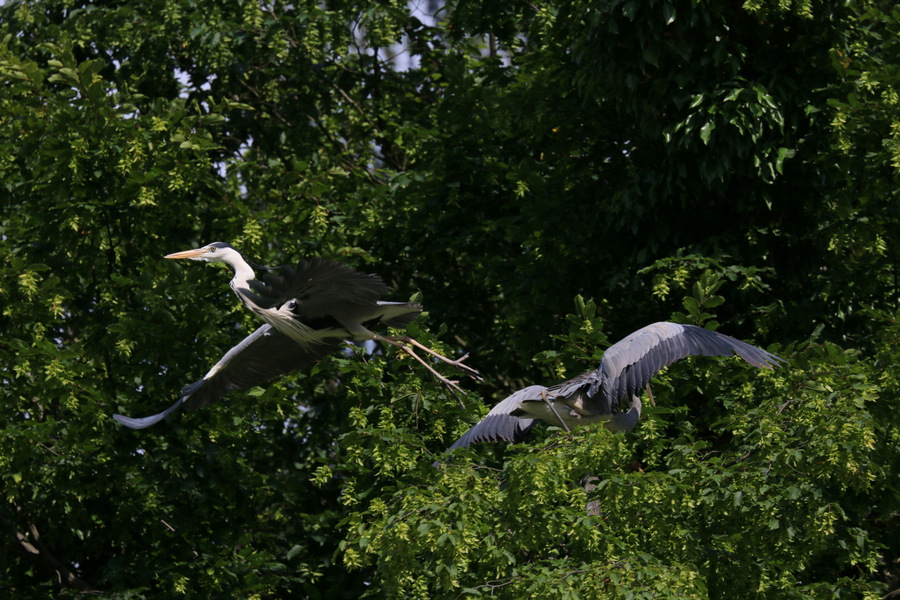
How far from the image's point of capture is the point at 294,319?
8.05 m

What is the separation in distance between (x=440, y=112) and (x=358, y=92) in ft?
7.44

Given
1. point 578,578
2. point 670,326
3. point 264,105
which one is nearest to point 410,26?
point 264,105

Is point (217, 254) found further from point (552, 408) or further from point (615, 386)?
point (615, 386)

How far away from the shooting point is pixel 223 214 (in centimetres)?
1083

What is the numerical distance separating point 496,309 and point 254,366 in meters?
3.10

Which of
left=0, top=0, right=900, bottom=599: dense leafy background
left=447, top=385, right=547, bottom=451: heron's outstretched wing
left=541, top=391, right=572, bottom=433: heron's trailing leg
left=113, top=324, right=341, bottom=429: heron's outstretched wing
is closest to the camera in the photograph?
left=0, top=0, right=900, bottom=599: dense leafy background

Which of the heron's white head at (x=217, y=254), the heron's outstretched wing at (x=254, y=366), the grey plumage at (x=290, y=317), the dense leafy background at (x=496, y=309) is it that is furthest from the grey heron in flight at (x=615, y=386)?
the heron's white head at (x=217, y=254)

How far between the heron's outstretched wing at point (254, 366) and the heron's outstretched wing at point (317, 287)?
63cm

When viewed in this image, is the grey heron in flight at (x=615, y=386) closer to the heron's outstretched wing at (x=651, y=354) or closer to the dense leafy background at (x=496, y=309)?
the heron's outstretched wing at (x=651, y=354)

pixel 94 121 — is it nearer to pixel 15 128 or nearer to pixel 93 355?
pixel 15 128

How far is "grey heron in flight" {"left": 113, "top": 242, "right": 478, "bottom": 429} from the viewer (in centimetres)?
739

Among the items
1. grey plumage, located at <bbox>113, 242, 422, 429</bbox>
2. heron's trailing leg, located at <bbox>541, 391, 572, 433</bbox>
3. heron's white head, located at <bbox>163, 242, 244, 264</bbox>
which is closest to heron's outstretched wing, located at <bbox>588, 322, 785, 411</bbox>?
heron's trailing leg, located at <bbox>541, 391, 572, 433</bbox>

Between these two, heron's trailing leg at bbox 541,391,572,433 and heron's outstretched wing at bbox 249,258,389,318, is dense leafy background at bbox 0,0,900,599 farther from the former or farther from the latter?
heron's outstretched wing at bbox 249,258,389,318

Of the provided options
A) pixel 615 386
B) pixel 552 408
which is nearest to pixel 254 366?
pixel 552 408
